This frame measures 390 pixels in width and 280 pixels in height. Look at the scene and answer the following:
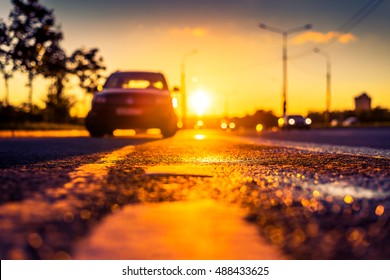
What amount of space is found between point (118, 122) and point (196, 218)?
12.1m

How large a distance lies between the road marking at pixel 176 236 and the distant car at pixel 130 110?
38.3 feet

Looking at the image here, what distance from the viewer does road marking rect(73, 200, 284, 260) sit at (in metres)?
2.51

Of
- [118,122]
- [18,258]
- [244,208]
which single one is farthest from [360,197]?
[118,122]

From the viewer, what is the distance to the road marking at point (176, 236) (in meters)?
2.51

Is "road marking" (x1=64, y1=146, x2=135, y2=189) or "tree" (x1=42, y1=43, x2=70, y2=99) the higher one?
"tree" (x1=42, y1=43, x2=70, y2=99)

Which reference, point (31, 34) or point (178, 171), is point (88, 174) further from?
point (31, 34)

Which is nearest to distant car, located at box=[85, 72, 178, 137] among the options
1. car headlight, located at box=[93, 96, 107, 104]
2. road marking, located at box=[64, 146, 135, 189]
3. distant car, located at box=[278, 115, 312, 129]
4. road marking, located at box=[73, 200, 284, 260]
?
car headlight, located at box=[93, 96, 107, 104]

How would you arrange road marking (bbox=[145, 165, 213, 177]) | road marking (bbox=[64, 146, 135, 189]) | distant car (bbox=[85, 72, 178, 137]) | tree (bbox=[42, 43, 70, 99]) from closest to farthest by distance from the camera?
1. road marking (bbox=[64, 146, 135, 189])
2. road marking (bbox=[145, 165, 213, 177])
3. distant car (bbox=[85, 72, 178, 137])
4. tree (bbox=[42, 43, 70, 99])

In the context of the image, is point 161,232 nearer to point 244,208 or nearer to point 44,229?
point 44,229

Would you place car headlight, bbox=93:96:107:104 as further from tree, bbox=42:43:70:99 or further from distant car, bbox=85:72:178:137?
tree, bbox=42:43:70:99

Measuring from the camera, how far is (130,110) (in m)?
15.2

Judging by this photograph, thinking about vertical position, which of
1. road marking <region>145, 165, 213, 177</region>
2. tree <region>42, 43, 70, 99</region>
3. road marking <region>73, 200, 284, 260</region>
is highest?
tree <region>42, 43, 70, 99</region>

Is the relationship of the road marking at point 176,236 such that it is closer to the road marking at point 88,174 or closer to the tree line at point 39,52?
the road marking at point 88,174

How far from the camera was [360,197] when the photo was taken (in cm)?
419
